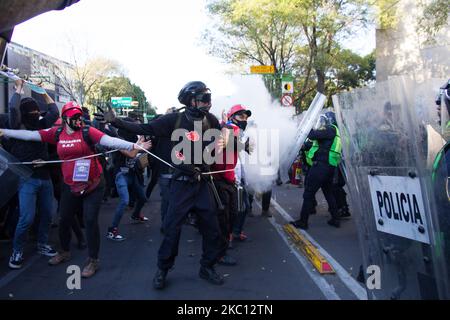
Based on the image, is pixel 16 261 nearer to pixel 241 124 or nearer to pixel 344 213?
pixel 241 124

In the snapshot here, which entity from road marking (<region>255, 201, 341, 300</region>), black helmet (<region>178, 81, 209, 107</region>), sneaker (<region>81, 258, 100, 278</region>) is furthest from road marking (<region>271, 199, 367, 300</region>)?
sneaker (<region>81, 258, 100, 278</region>)

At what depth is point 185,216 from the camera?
448cm

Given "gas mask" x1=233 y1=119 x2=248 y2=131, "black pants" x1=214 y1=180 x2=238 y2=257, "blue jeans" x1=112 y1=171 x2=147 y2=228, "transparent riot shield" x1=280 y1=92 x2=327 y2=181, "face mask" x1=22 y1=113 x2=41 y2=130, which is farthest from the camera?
"blue jeans" x1=112 y1=171 x2=147 y2=228

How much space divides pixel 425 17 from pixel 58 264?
52.2 ft

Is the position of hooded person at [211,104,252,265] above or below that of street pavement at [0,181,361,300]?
above

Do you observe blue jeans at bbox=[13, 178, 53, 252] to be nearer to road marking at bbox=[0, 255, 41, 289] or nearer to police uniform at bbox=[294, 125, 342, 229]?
road marking at bbox=[0, 255, 41, 289]

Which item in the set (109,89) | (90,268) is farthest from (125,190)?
(109,89)

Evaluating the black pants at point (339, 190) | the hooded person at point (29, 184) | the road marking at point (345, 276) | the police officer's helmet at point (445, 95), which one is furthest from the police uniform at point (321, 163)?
the police officer's helmet at point (445, 95)

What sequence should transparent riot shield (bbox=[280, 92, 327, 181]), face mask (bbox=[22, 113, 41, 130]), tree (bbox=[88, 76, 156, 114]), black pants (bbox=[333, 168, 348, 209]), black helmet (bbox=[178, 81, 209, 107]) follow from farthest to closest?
tree (bbox=[88, 76, 156, 114]), black pants (bbox=[333, 168, 348, 209]), transparent riot shield (bbox=[280, 92, 327, 181]), face mask (bbox=[22, 113, 41, 130]), black helmet (bbox=[178, 81, 209, 107])

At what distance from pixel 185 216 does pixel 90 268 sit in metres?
1.37

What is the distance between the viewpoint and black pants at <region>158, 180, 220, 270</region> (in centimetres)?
443

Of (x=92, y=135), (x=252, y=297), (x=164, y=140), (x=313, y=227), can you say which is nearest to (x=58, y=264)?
(x=92, y=135)

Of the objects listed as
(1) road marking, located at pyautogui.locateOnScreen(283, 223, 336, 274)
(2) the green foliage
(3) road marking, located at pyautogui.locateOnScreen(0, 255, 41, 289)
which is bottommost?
(3) road marking, located at pyautogui.locateOnScreen(0, 255, 41, 289)
